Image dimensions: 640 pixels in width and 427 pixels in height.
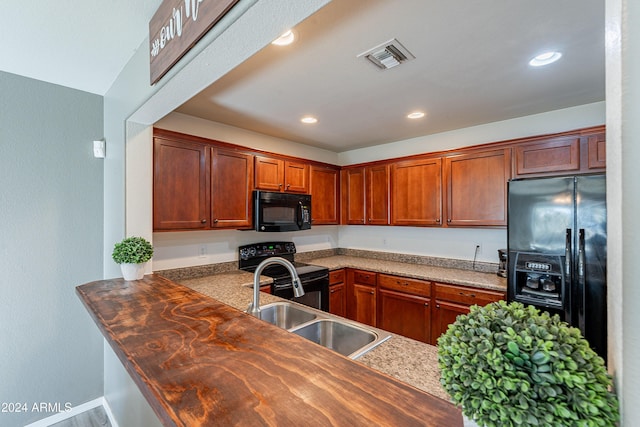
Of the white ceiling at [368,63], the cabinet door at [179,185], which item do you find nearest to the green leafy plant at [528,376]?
the white ceiling at [368,63]

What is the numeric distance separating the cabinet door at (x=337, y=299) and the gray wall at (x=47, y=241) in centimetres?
221

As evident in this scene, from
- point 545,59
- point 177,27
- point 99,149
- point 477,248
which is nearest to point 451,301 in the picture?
point 477,248

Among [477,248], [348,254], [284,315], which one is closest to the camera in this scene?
[284,315]

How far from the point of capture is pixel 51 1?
130 centimetres

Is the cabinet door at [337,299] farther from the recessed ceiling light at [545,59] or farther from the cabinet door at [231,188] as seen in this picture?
the recessed ceiling light at [545,59]

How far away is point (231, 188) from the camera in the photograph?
2770 mm

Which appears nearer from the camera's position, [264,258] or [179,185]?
[179,185]

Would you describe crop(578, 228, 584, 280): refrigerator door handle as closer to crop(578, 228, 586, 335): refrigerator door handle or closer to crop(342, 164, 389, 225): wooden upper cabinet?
crop(578, 228, 586, 335): refrigerator door handle

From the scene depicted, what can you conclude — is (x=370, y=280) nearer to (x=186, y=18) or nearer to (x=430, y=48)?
(x=430, y=48)

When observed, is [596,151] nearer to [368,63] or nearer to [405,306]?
[368,63]

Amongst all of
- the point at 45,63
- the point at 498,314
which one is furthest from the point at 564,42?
the point at 45,63

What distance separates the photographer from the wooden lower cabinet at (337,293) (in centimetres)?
335

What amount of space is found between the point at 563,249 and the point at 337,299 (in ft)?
7.38

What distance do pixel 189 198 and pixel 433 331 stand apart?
8.80ft
